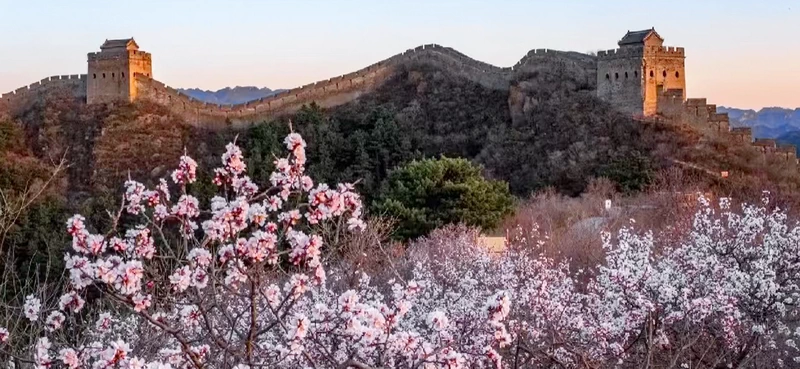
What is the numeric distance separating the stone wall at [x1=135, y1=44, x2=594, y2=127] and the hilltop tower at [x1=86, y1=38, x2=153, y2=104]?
1.55 ft

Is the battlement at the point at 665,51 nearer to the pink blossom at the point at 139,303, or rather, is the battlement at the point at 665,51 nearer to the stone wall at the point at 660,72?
the stone wall at the point at 660,72

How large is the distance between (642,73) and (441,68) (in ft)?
37.9

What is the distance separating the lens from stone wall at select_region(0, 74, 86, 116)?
1734 inches

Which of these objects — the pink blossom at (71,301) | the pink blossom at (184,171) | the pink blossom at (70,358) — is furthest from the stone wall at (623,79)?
the pink blossom at (70,358)

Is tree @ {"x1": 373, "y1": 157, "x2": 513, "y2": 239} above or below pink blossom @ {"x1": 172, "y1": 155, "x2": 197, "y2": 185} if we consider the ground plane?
Result: below

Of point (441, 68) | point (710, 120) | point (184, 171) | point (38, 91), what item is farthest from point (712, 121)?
point (184, 171)

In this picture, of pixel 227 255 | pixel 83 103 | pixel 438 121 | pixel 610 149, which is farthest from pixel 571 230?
pixel 83 103

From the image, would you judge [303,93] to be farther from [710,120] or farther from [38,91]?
[710,120]

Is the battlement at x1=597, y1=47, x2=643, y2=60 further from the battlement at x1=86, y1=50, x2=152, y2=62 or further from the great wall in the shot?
the battlement at x1=86, y1=50, x2=152, y2=62

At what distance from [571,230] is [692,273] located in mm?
11145

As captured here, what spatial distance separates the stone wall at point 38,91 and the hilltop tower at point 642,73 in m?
22.9

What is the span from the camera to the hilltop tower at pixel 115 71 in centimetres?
4250

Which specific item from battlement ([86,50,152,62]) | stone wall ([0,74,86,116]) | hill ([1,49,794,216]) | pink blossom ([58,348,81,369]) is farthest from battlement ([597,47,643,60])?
pink blossom ([58,348,81,369])

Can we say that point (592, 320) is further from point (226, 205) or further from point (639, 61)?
point (639, 61)
